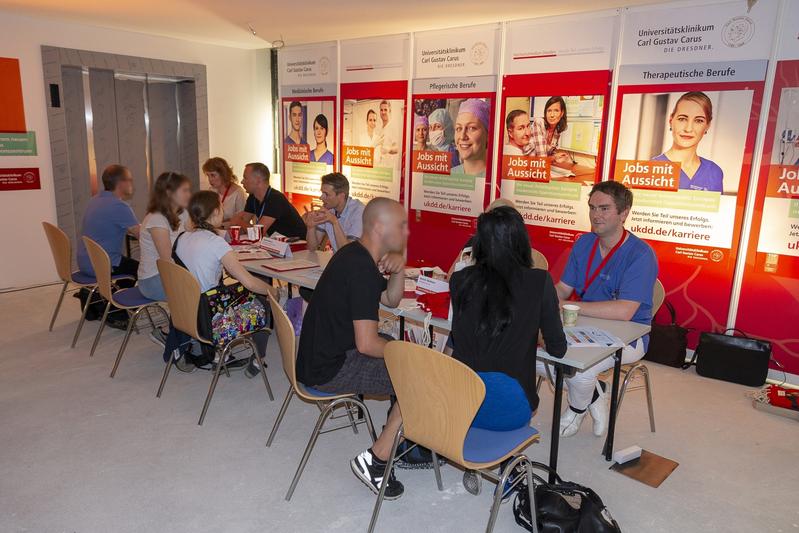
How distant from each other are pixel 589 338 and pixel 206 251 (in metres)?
2.15

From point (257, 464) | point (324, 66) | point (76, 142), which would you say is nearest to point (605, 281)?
point (257, 464)

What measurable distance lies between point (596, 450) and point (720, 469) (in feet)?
1.92

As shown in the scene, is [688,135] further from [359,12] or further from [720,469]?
[359,12]

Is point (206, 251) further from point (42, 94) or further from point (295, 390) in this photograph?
point (42, 94)

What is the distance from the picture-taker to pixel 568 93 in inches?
189

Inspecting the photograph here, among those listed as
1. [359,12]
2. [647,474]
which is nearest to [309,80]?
[359,12]

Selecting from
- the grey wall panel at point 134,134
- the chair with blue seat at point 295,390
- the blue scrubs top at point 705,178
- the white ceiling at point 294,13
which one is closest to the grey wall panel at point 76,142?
the grey wall panel at point 134,134

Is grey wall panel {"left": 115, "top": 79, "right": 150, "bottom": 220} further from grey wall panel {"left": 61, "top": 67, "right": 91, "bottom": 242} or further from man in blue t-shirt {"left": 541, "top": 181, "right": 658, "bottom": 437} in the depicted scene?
man in blue t-shirt {"left": 541, "top": 181, "right": 658, "bottom": 437}

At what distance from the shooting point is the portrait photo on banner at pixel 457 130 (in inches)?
212

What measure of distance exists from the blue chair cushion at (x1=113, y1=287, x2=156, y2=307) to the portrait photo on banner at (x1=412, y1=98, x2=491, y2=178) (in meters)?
2.98

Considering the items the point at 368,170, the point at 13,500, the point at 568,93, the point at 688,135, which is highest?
the point at 568,93

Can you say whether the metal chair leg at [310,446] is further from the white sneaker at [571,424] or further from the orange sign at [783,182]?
the orange sign at [783,182]

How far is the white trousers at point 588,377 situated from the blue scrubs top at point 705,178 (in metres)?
1.69

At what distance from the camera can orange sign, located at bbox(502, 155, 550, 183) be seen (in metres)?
4.98
